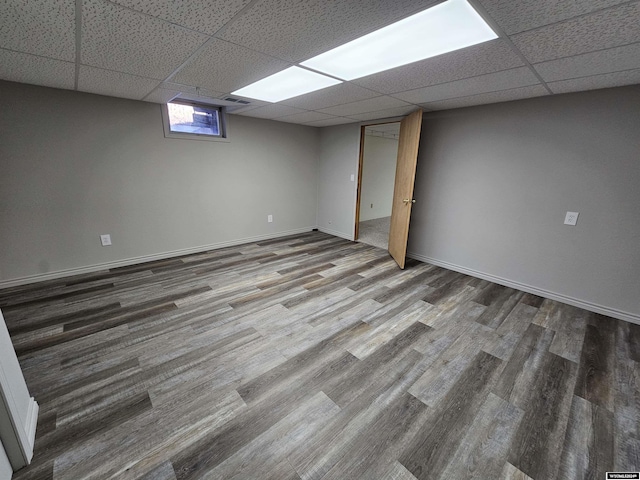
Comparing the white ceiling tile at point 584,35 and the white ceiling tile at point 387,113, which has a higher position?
the white ceiling tile at point 387,113

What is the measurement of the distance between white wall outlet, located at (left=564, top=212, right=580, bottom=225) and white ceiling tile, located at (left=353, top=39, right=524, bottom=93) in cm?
172

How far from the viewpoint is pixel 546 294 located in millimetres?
2871

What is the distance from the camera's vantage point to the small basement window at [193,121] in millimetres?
3475

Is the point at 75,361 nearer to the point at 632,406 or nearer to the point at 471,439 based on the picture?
the point at 471,439

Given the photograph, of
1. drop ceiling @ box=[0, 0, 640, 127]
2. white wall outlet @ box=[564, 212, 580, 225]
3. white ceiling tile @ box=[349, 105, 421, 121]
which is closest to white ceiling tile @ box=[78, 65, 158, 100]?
drop ceiling @ box=[0, 0, 640, 127]

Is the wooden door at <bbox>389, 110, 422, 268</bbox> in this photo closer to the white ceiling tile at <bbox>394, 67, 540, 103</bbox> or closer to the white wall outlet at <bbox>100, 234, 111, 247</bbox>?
the white ceiling tile at <bbox>394, 67, 540, 103</bbox>

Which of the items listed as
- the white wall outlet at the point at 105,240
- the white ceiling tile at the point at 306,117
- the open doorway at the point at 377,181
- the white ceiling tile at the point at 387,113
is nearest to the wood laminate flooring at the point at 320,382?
the white wall outlet at the point at 105,240

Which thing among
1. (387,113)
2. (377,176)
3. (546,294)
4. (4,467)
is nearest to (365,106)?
(387,113)

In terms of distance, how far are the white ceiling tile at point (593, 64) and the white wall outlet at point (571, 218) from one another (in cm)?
130

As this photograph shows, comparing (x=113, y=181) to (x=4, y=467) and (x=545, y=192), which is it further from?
(x=545, y=192)

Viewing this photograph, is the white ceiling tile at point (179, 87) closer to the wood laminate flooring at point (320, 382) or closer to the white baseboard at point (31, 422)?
the wood laminate flooring at point (320, 382)

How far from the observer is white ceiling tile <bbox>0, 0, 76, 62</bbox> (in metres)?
1.24

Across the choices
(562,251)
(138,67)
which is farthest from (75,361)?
(562,251)

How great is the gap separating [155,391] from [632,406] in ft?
9.80
